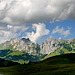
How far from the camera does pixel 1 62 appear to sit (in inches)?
7756

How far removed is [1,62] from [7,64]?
8.79 m

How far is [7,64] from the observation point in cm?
19675
